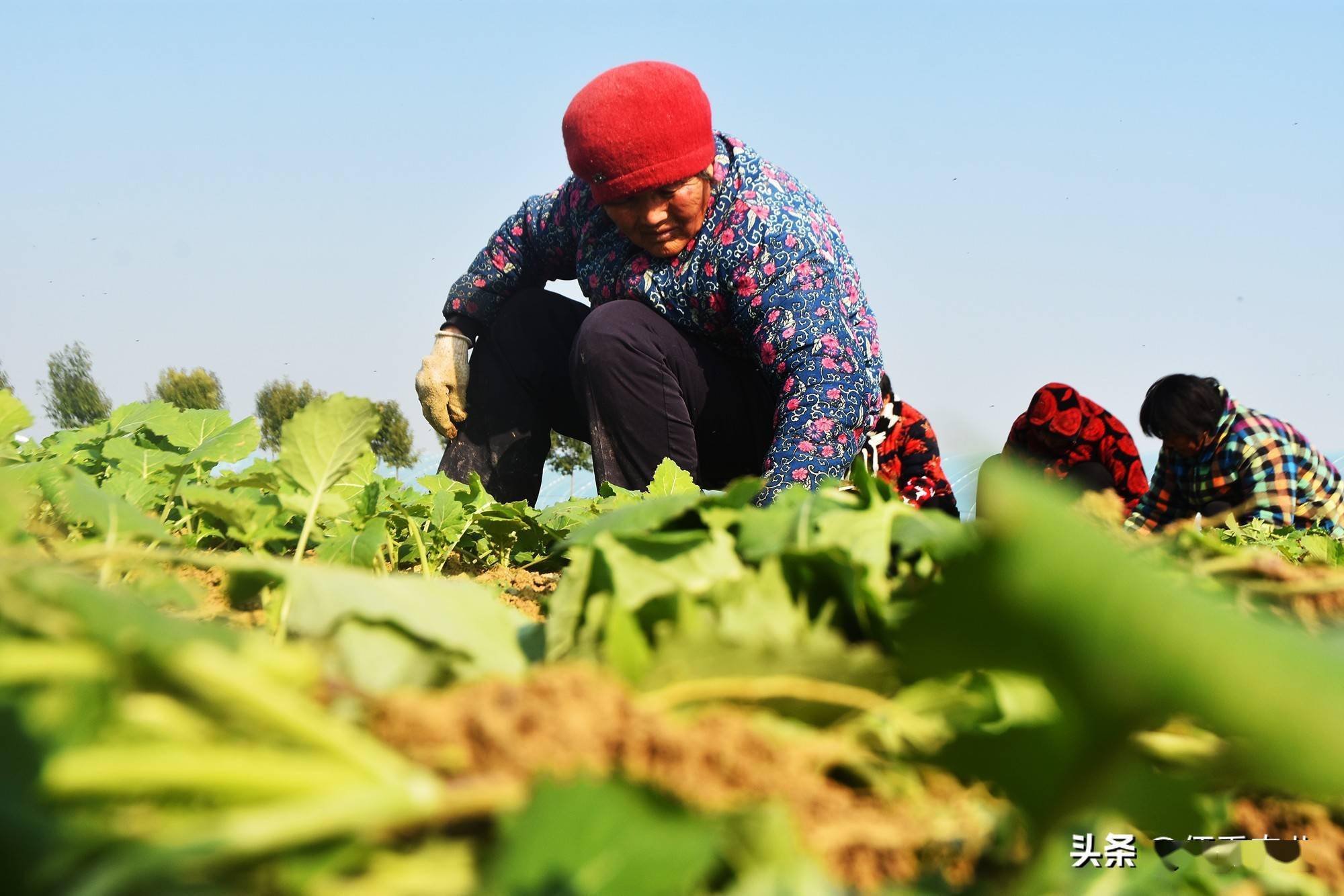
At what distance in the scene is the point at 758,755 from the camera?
24.7 inches

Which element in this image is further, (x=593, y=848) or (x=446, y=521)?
(x=446, y=521)

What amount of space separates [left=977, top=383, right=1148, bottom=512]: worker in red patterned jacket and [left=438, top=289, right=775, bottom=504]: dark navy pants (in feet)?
9.30

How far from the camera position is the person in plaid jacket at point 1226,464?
5.42m

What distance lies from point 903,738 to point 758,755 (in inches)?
7.9

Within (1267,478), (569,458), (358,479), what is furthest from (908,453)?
(569,458)

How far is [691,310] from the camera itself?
3883mm

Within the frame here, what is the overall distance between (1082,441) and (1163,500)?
56 cm

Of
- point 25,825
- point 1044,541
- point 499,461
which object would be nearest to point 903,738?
point 1044,541

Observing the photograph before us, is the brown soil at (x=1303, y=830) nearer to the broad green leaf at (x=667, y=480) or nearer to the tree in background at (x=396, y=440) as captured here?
the broad green leaf at (x=667, y=480)

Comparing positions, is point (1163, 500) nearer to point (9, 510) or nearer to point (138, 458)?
point (138, 458)

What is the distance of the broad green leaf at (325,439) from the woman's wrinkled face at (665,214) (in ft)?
7.32

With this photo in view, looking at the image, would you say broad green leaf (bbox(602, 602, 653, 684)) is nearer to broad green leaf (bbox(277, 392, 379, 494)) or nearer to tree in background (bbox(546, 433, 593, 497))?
broad green leaf (bbox(277, 392, 379, 494))

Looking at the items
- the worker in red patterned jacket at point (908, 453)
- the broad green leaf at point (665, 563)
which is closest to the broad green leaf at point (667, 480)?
the broad green leaf at point (665, 563)

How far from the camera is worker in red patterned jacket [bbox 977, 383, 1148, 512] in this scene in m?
6.38
